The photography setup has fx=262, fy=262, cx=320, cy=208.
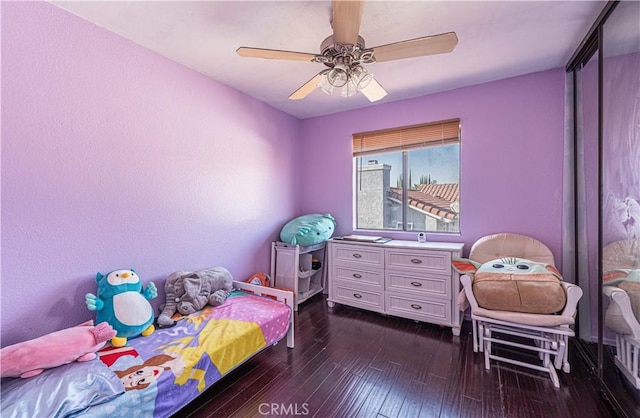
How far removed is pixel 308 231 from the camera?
3180 millimetres

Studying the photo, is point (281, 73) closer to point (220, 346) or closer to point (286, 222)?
point (286, 222)

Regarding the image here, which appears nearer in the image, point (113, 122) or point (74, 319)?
point (74, 319)

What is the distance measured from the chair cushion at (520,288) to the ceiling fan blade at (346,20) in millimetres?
1950

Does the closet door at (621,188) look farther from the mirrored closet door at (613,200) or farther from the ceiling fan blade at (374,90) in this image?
the ceiling fan blade at (374,90)

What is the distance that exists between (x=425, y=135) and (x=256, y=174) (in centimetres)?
204

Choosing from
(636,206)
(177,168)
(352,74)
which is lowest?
(636,206)

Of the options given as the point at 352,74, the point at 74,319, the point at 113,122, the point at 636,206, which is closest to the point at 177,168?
the point at 113,122

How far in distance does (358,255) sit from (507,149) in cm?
188

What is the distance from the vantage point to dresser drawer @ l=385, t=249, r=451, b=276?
100.0 inches

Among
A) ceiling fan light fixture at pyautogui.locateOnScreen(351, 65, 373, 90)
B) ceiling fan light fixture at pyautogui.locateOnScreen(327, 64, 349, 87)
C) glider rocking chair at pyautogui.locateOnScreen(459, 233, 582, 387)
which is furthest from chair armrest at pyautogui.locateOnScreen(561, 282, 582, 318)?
ceiling fan light fixture at pyautogui.locateOnScreen(327, 64, 349, 87)

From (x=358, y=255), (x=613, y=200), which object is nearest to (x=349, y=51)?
(x=613, y=200)

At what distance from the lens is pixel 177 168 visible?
7.57 ft

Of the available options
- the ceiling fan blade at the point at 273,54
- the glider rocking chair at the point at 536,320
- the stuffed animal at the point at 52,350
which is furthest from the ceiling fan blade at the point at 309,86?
the stuffed animal at the point at 52,350

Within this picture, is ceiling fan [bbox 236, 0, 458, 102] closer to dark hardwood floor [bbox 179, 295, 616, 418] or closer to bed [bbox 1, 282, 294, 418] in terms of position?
bed [bbox 1, 282, 294, 418]
